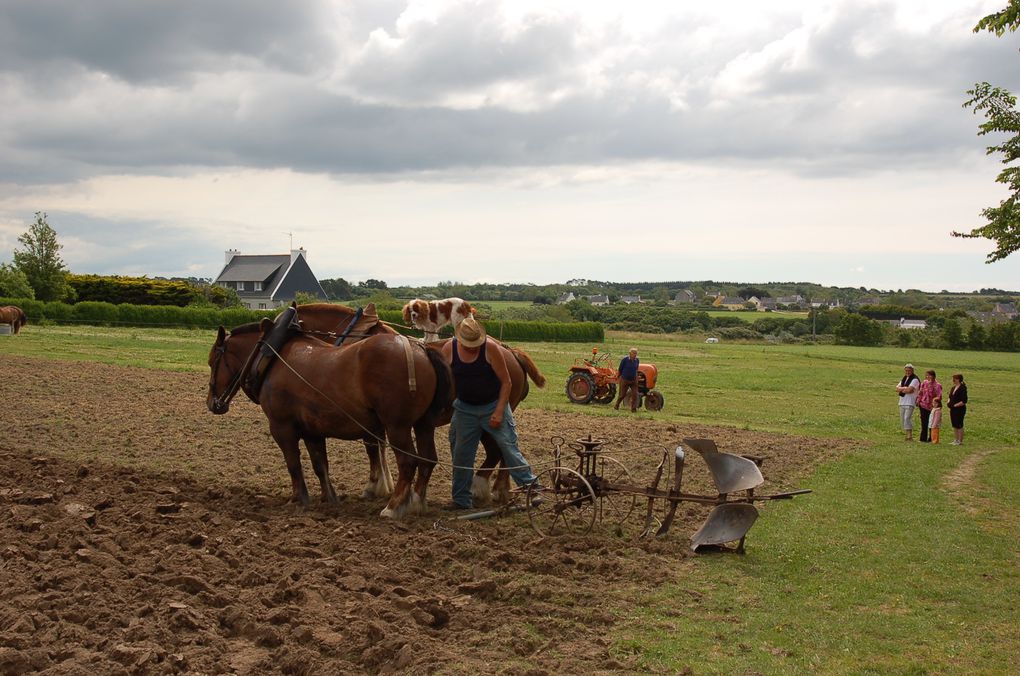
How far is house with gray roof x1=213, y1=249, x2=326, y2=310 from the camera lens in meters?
68.6

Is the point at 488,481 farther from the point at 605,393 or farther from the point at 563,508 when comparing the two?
the point at 605,393

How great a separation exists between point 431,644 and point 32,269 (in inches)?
2026

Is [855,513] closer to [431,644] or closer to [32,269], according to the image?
[431,644]

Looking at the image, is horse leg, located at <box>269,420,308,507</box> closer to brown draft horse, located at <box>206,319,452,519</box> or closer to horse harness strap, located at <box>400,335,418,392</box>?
brown draft horse, located at <box>206,319,452,519</box>

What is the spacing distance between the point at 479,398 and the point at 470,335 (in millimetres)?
696

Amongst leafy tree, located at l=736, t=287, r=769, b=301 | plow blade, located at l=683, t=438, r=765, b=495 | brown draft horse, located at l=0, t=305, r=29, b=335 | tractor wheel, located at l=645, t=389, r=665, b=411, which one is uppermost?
leafy tree, located at l=736, t=287, r=769, b=301

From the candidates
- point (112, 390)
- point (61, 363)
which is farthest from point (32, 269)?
point (112, 390)

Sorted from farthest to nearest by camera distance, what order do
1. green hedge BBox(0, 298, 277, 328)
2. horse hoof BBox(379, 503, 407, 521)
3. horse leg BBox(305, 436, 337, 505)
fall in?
green hedge BBox(0, 298, 277, 328) → horse leg BBox(305, 436, 337, 505) → horse hoof BBox(379, 503, 407, 521)

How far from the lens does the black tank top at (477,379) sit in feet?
30.7

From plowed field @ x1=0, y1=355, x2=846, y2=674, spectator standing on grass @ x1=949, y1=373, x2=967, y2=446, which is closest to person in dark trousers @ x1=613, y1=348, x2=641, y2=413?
spectator standing on grass @ x1=949, y1=373, x2=967, y2=446

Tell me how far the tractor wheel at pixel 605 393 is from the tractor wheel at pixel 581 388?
0.69 feet

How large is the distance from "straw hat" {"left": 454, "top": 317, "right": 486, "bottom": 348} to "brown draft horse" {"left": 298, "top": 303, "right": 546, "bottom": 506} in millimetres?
553

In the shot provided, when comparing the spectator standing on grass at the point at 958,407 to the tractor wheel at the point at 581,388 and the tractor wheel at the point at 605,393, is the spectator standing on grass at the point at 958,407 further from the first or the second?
the tractor wheel at the point at 581,388

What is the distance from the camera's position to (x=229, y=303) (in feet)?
196
